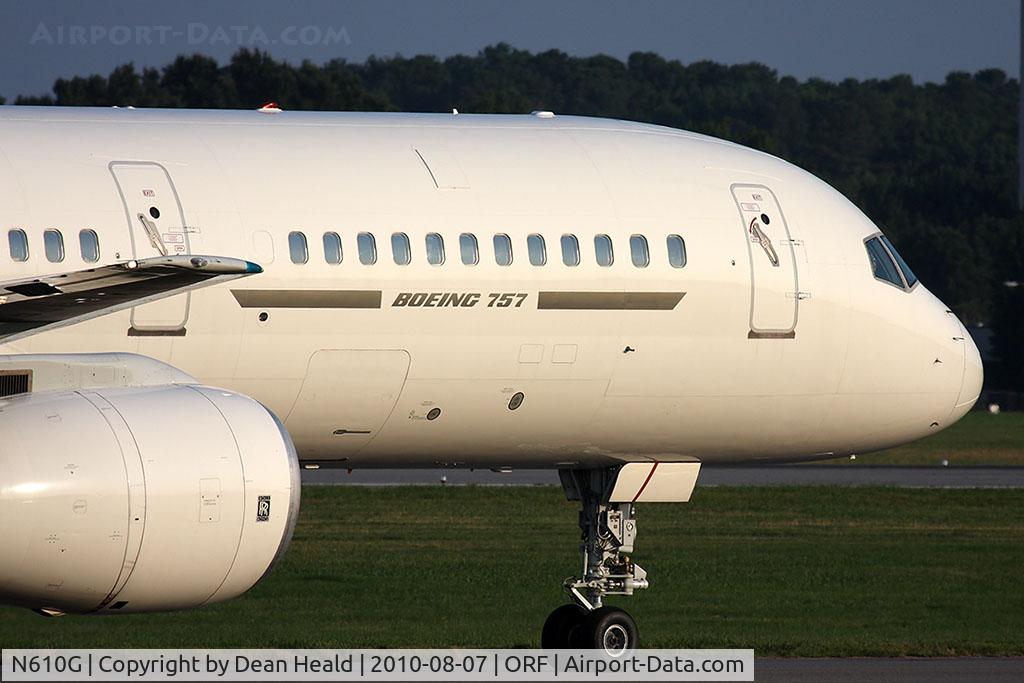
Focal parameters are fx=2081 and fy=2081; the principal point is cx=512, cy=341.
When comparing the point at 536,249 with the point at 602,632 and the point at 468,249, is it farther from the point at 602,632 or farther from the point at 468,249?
the point at 602,632

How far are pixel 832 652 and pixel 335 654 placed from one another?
5.30 m

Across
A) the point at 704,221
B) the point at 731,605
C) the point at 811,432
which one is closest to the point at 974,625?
the point at 731,605

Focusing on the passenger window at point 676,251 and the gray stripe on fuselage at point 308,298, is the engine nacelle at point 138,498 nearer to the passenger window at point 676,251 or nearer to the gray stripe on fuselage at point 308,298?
the gray stripe on fuselage at point 308,298

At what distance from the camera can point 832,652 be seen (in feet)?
72.8

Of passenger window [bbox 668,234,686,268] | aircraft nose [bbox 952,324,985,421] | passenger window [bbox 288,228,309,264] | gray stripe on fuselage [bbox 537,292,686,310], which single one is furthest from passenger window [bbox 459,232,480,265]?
aircraft nose [bbox 952,324,985,421]

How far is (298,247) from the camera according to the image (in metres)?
15.6

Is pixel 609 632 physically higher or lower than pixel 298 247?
lower

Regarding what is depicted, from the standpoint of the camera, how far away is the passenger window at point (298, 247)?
613 inches

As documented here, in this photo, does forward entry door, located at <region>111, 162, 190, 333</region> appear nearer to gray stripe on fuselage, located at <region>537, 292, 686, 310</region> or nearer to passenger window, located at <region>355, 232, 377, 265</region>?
passenger window, located at <region>355, 232, 377, 265</region>

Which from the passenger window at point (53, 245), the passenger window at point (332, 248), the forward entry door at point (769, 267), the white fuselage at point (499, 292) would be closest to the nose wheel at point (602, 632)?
the white fuselage at point (499, 292)

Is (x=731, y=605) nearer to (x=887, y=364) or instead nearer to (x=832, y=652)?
(x=832, y=652)
